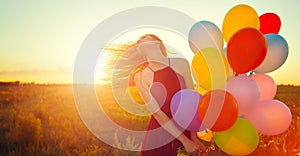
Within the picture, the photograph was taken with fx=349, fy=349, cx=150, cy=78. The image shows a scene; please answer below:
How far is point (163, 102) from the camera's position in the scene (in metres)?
2.89

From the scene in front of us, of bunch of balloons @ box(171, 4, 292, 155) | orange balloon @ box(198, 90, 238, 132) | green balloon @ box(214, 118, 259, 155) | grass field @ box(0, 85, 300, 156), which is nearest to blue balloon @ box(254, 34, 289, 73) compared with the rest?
bunch of balloons @ box(171, 4, 292, 155)

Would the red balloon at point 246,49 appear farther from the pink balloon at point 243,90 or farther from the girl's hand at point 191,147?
the girl's hand at point 191,147

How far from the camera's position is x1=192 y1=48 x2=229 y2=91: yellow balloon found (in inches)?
110

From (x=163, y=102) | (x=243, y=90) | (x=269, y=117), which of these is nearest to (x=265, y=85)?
(x=269, y=117)

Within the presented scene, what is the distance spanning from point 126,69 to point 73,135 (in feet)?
11.3

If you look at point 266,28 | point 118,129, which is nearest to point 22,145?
point 118,129

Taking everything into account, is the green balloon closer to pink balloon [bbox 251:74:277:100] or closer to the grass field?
pink balloon [bbox 251:74:277:100]

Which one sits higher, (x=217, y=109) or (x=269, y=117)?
(x=217, y=109)

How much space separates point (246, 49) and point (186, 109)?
2.32 feet

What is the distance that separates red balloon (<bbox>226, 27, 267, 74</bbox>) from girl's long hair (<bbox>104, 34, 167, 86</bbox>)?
0.57 m

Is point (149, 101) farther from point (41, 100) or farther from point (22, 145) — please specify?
point (41, 100)

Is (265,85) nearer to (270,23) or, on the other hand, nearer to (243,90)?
(243,90)

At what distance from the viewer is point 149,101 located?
269 centimetres

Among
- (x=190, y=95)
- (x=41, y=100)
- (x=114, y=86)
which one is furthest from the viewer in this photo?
(x=41, y=100)
